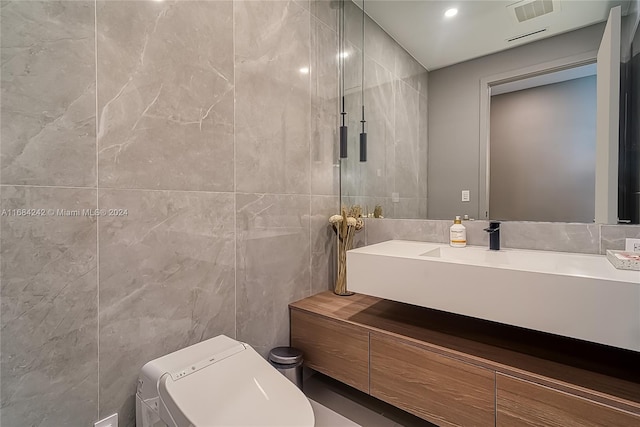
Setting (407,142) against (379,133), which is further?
(379,133)

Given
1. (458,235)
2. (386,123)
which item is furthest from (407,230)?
(386,123)

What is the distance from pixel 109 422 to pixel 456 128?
196 centimetres

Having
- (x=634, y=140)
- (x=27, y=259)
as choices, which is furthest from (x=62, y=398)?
(x=634, y=140)

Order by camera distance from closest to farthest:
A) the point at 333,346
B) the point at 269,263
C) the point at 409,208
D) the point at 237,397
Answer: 1. the point at 237,397
2. the point at 333,346
3. the point at 269,263
4. the point at 409,208

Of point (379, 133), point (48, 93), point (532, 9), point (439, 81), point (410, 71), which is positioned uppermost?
point (532, 9)

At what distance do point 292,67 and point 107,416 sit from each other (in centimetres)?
172

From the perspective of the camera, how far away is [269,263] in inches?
61.1

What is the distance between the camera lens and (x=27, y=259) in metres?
0.86

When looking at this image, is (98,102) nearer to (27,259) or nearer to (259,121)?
(27,259)

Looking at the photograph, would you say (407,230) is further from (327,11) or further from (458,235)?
(327,11)

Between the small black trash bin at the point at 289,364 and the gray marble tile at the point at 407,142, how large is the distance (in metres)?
1.09

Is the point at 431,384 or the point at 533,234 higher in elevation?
the point at 533,234

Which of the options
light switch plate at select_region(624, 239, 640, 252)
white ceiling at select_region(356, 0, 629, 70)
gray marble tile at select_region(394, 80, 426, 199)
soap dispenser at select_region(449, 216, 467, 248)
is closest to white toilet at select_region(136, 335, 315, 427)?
soap dispenser at select_region(449, 216, 467, 248)

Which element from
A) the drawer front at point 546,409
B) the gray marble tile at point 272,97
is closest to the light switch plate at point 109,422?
the gray marble tile at point 272,97
